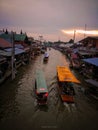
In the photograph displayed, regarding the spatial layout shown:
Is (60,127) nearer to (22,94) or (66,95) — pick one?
(66,95)

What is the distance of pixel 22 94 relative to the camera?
16.5 metres

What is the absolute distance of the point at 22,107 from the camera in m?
13.3

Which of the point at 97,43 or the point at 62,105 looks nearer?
the point at 62,105

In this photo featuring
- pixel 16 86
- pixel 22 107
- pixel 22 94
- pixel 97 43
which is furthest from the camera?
pixel 97 43

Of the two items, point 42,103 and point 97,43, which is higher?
point 97,43

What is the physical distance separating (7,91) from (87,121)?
35.6ft

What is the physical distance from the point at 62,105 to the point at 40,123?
3.92 meters

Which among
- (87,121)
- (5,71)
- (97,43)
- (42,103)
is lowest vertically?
(87,121)

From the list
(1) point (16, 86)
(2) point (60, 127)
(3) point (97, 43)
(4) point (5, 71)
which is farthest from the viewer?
(3) point (97, 43)

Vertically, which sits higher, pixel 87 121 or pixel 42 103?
pixel 42 103

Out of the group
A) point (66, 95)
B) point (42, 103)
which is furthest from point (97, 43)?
point (42, 103)

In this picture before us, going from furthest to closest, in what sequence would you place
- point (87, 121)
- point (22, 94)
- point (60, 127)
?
point (22, 94) < point (87, 121) < point (60, 127)

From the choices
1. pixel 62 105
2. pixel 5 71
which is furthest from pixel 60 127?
pixel 5 71

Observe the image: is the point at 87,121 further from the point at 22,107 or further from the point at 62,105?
the point at 22,107
